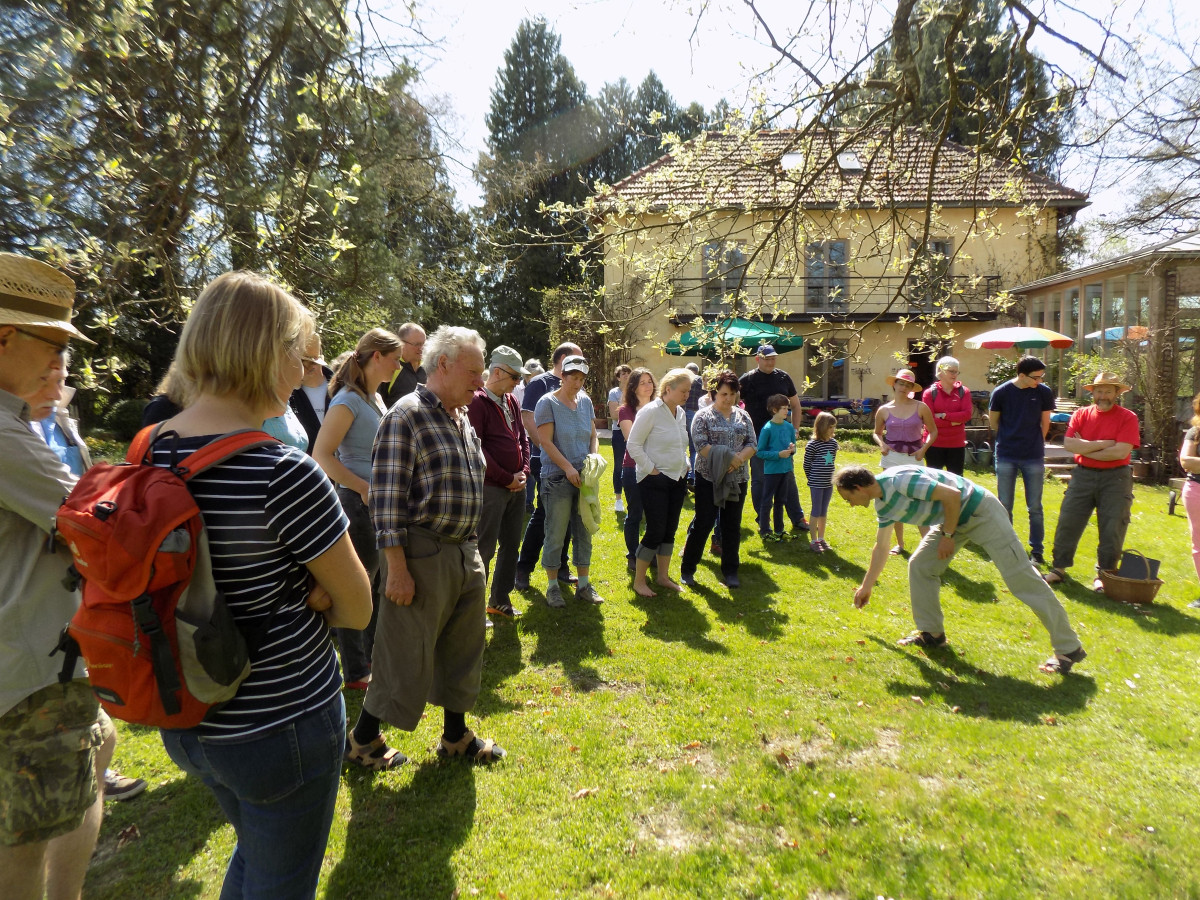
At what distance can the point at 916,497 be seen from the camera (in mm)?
4742

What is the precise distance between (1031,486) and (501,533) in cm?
556

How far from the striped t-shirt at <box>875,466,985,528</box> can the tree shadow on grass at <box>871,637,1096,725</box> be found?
3.43 feet

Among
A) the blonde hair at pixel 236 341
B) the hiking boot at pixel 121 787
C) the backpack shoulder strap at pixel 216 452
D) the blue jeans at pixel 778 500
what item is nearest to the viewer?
the backpack shoulder strap at pixel 216 452

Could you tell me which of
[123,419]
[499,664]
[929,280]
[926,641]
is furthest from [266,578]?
[123,419]

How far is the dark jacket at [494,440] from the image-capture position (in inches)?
197

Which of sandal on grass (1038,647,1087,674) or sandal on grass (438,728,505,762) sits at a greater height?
sandal on grass (438,728,505,762)

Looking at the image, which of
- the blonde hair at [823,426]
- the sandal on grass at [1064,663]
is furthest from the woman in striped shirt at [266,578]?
the blonde hair at [823,426]

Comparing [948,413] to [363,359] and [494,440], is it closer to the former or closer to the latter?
[494,440]

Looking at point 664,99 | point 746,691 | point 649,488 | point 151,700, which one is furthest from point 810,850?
point 664,99

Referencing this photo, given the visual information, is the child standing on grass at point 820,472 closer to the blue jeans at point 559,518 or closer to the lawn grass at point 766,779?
the lawn grass at point 766,779

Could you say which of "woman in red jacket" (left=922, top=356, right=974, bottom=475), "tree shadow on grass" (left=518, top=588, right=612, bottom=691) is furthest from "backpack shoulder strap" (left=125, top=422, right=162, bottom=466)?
"woman in red jacket" (left=922, top=356, right=974, bottom=475)

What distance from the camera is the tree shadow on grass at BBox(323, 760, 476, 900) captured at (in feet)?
8.98

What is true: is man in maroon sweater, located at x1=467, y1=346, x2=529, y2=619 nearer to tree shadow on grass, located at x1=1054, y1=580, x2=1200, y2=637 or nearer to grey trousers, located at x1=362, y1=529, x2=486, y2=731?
grey trousers, located at x1=362, y1=529, x2=486, y2=731

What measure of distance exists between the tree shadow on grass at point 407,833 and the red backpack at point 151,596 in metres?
1.67
